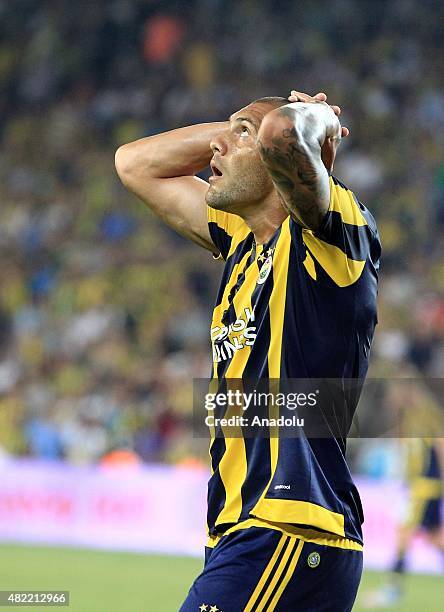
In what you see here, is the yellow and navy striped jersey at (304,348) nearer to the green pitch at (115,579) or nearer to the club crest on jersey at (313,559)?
the club crest on jersey at (313,559)

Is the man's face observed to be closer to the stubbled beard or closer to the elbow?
the stubbled beard

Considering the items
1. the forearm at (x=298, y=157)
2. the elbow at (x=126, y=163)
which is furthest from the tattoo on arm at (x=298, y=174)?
the elbow at (x=126, y=163)

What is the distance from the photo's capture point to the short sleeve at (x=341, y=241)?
121 inches

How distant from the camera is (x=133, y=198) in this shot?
55.2 feet

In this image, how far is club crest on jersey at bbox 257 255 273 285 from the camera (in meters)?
3.37

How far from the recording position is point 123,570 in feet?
34.9

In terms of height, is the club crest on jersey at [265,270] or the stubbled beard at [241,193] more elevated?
the stubbled beard at [241,193]

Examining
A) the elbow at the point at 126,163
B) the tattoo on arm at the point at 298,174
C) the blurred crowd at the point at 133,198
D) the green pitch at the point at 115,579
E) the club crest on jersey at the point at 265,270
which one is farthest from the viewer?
the blurred crowd at the point at 133,198


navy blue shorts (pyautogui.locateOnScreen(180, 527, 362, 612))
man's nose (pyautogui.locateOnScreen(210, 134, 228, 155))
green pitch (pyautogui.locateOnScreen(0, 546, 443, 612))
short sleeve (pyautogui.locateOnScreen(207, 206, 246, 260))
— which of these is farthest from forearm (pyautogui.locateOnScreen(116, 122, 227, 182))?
green pitch (pyautogui.locateOnScreen(0, 546, 443, 612))

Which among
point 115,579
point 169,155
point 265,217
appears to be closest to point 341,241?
point 265,217

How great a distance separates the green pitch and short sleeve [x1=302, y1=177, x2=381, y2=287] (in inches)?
220

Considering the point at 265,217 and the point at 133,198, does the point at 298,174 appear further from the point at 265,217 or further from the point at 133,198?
the point at 133,198

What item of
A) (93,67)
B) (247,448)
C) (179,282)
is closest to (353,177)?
(179,282)

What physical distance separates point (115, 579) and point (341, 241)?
747cm
